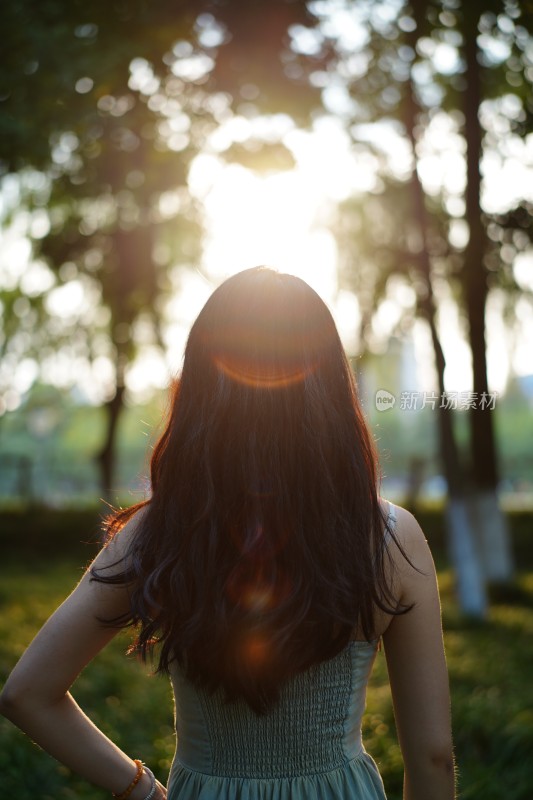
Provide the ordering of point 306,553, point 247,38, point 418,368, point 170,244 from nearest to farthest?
1. point 306,553
2. point 247,38
3. point 418,368
4. point 170,244

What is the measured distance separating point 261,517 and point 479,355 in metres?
9.79

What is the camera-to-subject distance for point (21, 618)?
9.33m

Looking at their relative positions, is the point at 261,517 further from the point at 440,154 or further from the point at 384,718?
the point at 440,154

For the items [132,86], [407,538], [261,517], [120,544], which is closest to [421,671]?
[407,538]

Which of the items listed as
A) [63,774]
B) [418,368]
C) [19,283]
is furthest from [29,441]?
[63,774]

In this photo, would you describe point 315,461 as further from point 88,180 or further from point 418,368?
point 418,368

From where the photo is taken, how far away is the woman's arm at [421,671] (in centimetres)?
175

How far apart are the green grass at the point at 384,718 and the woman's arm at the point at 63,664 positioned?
8.69 ft

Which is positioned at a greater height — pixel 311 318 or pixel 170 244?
pixel 311 318

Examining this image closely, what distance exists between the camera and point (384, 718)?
17.4 ft

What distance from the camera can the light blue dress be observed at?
5.91ft

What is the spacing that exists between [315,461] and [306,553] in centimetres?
18

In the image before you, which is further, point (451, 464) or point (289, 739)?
point (451, 464)

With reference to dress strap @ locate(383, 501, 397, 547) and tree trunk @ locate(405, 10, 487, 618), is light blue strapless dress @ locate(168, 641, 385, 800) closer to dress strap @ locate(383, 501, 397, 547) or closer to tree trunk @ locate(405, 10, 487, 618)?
dress strap @ locate(383, 501, 397, 547)
